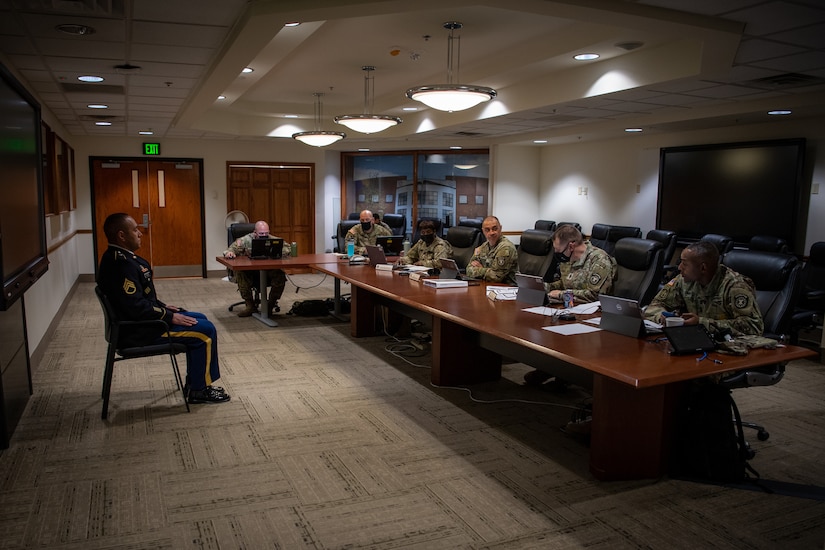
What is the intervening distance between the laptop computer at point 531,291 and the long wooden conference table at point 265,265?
284 cm

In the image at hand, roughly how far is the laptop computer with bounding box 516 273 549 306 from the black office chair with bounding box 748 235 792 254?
3.92 metres

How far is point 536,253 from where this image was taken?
231 inches

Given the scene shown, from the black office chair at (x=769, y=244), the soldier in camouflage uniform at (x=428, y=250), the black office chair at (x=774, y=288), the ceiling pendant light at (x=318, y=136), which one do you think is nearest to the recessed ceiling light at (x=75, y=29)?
the soldier in camouflage uniform at (x=428, y=250)

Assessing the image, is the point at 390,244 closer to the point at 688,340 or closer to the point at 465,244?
the point at 465,244

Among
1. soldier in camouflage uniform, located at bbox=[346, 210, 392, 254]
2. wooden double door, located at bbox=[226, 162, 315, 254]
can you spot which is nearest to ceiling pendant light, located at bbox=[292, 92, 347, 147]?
soldier in camouflage uniform, located at bbox=[346, 210, 392, 254]

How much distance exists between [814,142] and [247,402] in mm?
6733

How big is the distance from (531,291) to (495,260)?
137 cm

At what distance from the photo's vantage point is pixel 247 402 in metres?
4.23

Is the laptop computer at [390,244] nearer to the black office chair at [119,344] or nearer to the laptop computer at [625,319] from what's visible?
the black office chair at [119,344]

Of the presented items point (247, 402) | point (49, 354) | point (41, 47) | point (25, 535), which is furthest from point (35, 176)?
point (25, 535)

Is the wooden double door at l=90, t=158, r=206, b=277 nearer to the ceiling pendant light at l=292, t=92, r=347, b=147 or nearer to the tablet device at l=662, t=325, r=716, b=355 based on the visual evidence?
the ceiling pendant light at l=292, t=92, r=347, b=147

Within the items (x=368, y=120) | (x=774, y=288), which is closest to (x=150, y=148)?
(x=368, y=120)

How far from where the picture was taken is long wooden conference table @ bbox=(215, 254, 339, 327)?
6.38m

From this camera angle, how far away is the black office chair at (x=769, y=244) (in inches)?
268
